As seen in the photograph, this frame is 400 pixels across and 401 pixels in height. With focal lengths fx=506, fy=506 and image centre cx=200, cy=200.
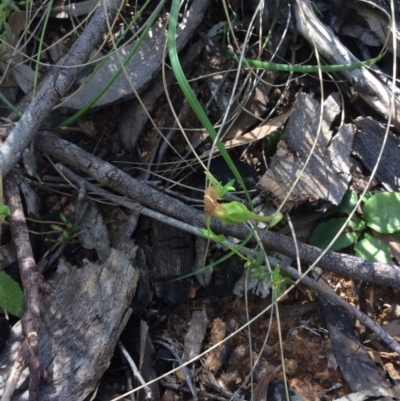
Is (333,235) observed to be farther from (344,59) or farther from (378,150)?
(344,59)

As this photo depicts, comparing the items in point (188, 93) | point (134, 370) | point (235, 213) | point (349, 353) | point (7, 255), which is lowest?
point (349, 353)

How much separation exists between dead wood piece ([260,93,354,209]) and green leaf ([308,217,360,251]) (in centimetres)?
8

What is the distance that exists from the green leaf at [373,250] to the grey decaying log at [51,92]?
1.07 m

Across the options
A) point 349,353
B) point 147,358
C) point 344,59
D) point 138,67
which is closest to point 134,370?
point 147,358

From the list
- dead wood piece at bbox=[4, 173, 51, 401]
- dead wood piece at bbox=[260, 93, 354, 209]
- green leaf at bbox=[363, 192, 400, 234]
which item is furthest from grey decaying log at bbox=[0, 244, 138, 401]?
green leaf at bbox=[363, 192, 400, 234]

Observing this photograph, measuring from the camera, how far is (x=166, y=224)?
169 centimetres

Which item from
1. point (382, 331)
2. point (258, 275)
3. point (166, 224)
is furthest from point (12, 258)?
point (382, 331)

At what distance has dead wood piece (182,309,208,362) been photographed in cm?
152

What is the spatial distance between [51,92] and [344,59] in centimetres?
96

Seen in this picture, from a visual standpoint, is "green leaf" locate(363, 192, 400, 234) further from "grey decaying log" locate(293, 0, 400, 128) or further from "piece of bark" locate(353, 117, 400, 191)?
"grey decaying log" locate(293, 0, 400, 128)

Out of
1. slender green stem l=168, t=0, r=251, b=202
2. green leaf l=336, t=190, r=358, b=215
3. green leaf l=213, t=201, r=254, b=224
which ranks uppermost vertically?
slender green stem l=168, t=0, r=251, b=202

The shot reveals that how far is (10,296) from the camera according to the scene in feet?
4.75

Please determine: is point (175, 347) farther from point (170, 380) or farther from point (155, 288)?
point (155, 288)

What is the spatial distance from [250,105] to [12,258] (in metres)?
0.97
